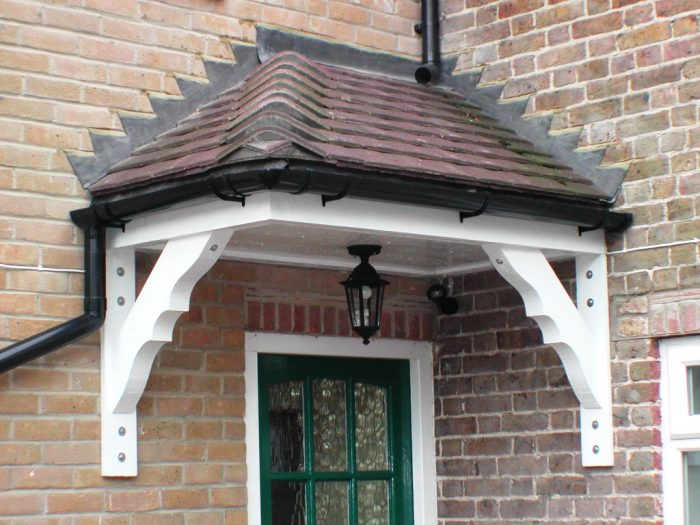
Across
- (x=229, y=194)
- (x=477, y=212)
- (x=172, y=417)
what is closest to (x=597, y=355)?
(x=477, y=212)

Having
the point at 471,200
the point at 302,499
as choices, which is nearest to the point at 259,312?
A: the point at 302,499

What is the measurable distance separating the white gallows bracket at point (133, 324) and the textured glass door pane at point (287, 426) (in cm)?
91

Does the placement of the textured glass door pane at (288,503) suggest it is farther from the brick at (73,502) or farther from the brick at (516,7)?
the brick at (516,7)

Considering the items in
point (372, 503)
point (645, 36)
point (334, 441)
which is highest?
point (645, 36)

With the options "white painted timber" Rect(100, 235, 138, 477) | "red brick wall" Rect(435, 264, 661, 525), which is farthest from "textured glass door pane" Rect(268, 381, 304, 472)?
"white painted timber" Rect(100, 235, 138, 477)

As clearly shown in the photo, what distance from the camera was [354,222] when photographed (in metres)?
5.09

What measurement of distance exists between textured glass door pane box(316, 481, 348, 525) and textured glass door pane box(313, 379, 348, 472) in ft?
0.26

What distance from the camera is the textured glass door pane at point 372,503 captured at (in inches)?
259

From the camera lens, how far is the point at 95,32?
5672 mm

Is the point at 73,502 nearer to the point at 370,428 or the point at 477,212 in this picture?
the point at 370,428

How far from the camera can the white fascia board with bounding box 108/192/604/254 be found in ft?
16.1

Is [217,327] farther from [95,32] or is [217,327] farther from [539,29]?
[539,29]

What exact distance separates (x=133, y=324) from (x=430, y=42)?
90.1 inches

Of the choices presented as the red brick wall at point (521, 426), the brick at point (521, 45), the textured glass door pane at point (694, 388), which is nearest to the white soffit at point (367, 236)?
the red brick wall at point (521, 426)
